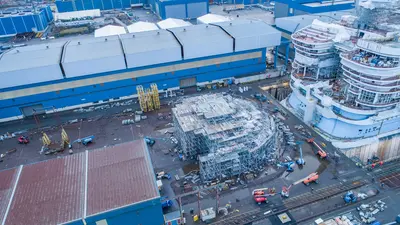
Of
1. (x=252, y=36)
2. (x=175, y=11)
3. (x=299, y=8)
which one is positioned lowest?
(x=175, y=11)

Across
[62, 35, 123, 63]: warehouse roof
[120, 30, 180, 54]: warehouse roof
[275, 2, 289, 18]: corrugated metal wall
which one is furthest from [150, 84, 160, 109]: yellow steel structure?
[275, 2, 289, 18]: corrugated metal wall

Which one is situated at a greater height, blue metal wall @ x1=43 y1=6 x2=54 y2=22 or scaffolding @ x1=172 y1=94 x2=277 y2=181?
blue metal wall @ x1=43 y1=6 x2=54 y2=22

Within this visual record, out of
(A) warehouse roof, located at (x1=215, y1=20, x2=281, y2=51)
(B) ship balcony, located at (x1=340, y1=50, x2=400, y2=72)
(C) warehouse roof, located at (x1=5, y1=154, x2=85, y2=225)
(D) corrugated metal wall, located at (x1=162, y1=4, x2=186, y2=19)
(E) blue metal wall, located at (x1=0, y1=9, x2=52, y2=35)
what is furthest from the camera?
(D) corrugated metal wall, located at (x1=162, y1=4, x2=186, y2=19)

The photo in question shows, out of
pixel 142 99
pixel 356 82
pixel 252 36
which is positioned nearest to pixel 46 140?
pixel 142 99

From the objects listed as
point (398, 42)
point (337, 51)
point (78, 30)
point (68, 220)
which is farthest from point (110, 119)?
point (78, 30)

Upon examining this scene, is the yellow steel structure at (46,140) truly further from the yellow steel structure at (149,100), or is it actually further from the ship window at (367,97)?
the ship window at (367,97)

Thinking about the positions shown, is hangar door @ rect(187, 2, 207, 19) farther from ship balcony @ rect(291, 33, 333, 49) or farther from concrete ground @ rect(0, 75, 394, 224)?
ship balcony @ rect(291, 33, 333, 49)

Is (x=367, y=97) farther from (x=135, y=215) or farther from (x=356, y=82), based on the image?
(x=135, y=215)
